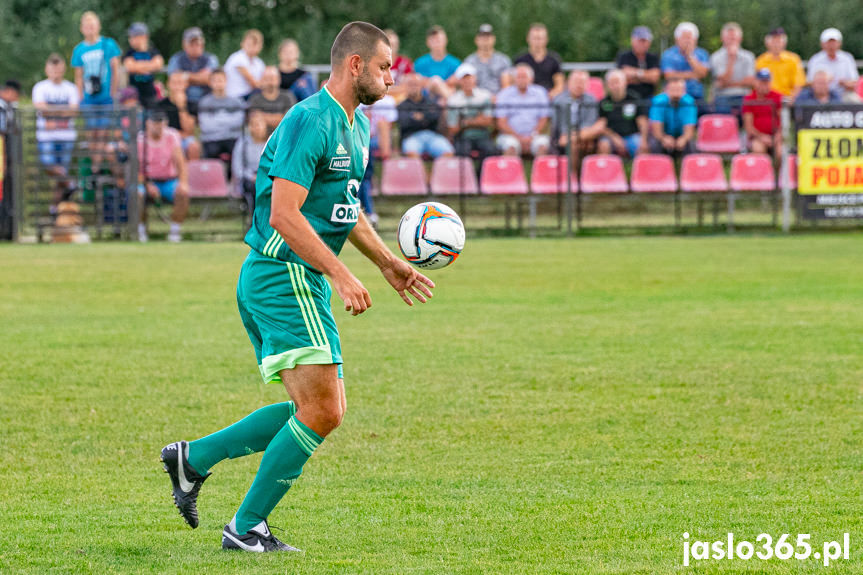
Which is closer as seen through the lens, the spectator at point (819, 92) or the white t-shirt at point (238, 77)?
the spectator at point (819, 92)

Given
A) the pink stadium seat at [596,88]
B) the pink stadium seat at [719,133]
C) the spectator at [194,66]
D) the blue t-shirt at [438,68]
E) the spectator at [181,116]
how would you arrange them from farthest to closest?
the pink stadium seat at [596,88] → the blue t-shirt at [438,68] → the spectator at [194,66] → the pink stadium seat at [719,133] → the spectator at [181,116]

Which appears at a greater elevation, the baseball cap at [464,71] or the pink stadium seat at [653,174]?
the baseball cap at [464,71]

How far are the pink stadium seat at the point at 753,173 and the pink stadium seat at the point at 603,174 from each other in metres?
1.83

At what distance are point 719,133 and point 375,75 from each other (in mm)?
17338

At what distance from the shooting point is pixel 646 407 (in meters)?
7.63

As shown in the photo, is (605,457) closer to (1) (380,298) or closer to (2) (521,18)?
(1) (380,298)

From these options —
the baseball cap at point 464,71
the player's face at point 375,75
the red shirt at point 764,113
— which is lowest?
the player's face at point 375,75

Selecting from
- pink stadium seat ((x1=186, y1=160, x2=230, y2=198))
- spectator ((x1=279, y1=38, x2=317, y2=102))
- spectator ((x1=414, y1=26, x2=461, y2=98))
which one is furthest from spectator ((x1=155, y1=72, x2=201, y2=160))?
spectator ((x1=414, y1=26, x2=461, y2=98))

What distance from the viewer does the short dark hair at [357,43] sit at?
4785 mm

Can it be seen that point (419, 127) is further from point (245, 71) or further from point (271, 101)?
point (245, 71)

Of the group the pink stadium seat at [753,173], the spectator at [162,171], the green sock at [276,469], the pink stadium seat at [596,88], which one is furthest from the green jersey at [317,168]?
the pink stadium seat at [596,88]

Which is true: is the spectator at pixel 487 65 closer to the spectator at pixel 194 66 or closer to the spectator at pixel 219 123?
the spectator at pixel 219 123

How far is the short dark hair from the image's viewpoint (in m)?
4.79

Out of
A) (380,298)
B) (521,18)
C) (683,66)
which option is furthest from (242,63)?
(521,18)
